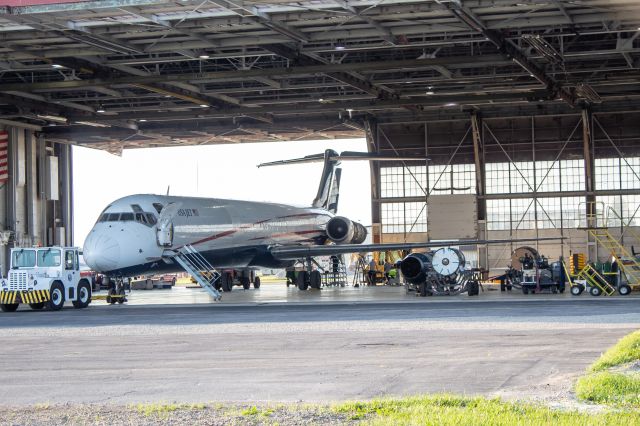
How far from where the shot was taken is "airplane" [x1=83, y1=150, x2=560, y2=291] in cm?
3228

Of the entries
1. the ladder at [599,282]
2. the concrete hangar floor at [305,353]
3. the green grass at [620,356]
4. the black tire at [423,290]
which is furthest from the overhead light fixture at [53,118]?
the green grass at [620,356]

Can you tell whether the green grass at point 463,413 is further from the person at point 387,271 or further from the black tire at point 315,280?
the person at point 387,271

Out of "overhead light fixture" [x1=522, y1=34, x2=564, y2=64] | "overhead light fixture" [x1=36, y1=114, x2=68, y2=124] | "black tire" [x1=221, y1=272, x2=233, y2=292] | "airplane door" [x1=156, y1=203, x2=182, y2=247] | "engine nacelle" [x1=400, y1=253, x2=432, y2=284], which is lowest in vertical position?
"black tire" [x1=221, y1=272, x2=233, y2=292]

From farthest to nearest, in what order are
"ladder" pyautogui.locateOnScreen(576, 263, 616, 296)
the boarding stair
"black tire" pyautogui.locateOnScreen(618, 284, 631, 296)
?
the boarding stair
"ladder" pyautogui.locateOnScreen(576, 263, 616, 296)
"black tire" pyautogui.locateOnScreen(618, 284, 631, 296)

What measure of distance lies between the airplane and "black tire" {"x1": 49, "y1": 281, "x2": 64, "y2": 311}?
5.19ft

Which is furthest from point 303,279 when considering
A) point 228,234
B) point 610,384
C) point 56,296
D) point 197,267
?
point 610,384

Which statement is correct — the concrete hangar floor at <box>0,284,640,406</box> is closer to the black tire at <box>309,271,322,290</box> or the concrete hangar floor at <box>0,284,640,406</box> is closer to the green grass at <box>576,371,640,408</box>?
the green grass at <box>576,371,640,408</box>

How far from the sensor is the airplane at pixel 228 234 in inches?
1271

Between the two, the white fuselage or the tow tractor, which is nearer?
the tow tractor

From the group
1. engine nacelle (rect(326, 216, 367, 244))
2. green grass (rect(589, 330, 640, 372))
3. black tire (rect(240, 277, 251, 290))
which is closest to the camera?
green grass (rect(589, 330, 640, 372))

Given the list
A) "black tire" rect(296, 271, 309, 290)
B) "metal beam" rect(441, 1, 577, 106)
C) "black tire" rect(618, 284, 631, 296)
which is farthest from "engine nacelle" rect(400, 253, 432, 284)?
"black tire" rect(296, 271, 309, 290)

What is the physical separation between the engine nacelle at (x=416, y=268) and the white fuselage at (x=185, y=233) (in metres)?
6.96

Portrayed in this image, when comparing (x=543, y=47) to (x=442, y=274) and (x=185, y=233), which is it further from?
(x=185, y=233)

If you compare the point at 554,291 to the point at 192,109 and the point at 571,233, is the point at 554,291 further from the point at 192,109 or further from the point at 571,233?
the point at 192,109
